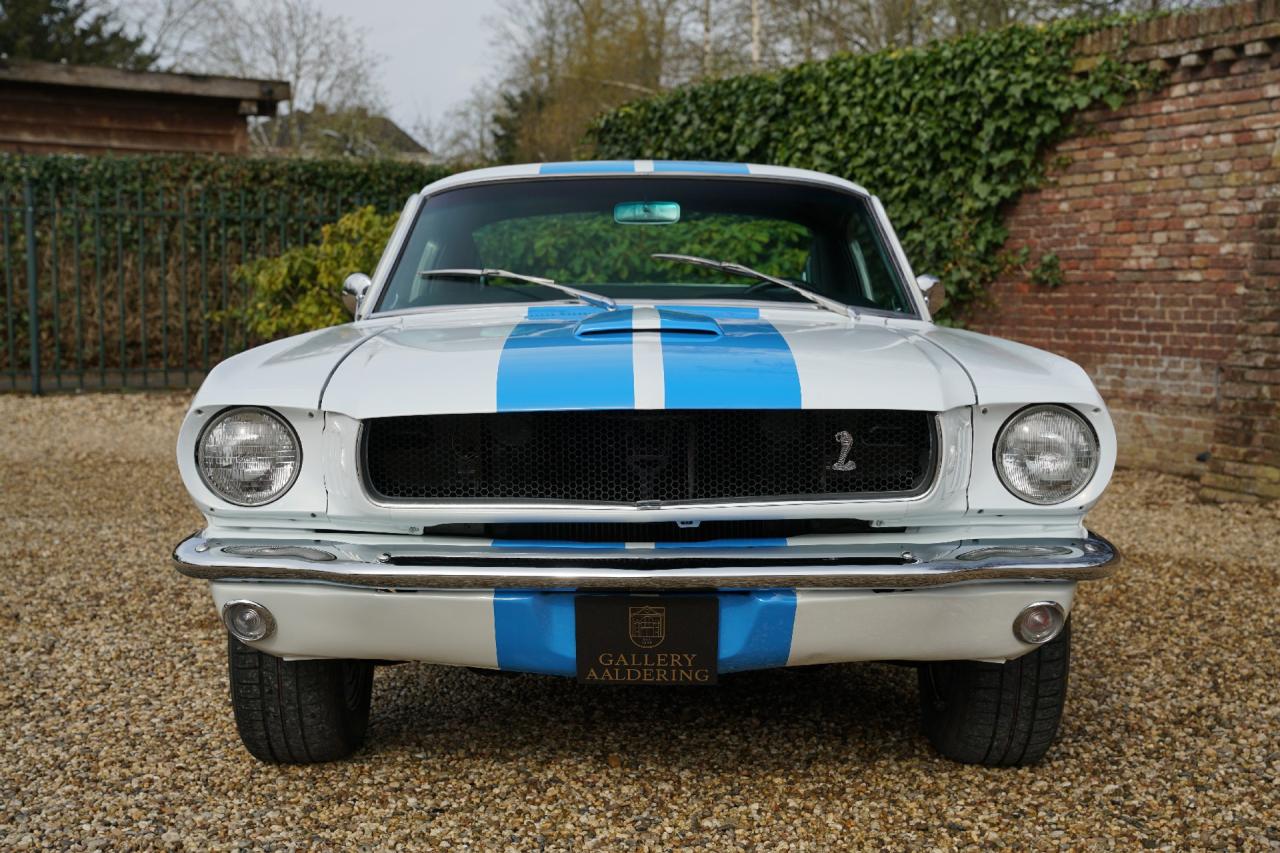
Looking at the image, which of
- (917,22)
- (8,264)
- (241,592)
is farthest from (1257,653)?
(917,22)

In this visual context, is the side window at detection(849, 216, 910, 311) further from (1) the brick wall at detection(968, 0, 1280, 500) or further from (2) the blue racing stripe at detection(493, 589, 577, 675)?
(1) the brick wall at detection(968, 0, 1280, 500)

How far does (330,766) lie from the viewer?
277cm

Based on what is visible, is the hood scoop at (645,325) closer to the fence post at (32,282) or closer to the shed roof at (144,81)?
the fence post at (32,282)

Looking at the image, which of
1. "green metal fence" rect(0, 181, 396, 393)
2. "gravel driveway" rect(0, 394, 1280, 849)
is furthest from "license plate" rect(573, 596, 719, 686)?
"green metal fence" rect(0, 181, 396, 393)

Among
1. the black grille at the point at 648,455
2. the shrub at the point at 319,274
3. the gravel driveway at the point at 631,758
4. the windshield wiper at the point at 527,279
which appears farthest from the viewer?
the shrub at the point at 319,274

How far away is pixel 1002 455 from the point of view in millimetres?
2367

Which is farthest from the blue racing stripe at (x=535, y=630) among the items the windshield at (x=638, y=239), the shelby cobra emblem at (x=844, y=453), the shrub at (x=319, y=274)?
the shrub at (x=319, y=274)

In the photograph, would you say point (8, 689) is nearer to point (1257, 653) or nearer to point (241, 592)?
point (241, 592)

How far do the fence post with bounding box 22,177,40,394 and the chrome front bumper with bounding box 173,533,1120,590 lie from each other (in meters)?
8.76

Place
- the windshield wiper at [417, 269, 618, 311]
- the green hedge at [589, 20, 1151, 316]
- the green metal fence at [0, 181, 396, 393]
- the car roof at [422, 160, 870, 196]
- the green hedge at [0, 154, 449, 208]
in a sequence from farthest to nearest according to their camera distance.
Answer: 1. the green hedge at [0, 154, 449, 208]
2. the green metal fence at [0, 181, 396, 393]
3. the green hedge at [589, 20, 1151, 316]
4. the car roof at [422, 160, 870, 196]
5. the windshield wiper at [417, 269, 618, 311]

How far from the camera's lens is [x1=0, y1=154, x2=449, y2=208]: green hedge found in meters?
10.6

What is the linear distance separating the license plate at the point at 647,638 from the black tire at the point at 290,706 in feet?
2.10

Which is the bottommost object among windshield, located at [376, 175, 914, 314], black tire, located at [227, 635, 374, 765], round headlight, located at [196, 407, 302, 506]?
black tire, located at [227, 635, 374, 765]

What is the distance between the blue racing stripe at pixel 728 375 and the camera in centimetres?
225
